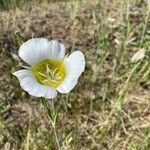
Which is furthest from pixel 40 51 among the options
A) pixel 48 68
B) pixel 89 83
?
pixel 89 83

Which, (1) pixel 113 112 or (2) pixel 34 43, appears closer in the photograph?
(2) pixel 34 43

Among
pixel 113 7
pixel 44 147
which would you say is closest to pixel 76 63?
pixel 44 147

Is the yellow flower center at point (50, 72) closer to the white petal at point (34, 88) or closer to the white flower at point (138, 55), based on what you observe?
the white petal at point (34, 88)

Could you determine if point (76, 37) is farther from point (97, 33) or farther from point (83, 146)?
point (83, 146)

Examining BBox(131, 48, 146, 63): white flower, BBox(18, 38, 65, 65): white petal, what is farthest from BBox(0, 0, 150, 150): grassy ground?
BBox(18, 38, 65, 65): white petal

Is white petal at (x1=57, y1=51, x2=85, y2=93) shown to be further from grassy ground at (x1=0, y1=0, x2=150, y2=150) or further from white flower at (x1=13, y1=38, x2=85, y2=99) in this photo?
grassy ground at (x1=0, y1=0, x2=150, y2=150)

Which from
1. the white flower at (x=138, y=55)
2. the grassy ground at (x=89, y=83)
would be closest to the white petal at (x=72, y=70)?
the grassy ground at (x=89, y=83)
